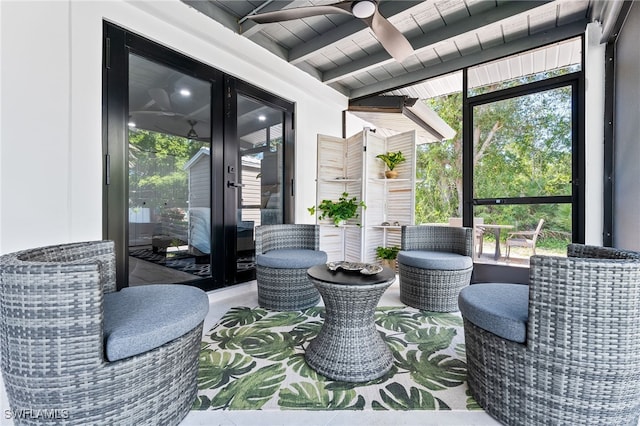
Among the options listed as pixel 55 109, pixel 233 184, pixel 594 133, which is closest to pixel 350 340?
pixel 233 184

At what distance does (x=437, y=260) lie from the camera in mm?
2539

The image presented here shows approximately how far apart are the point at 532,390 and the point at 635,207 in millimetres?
1829

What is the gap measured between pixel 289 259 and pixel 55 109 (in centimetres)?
204

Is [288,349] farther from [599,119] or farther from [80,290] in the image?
[599,119]

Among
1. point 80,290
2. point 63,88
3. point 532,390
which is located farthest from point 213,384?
point 63,88

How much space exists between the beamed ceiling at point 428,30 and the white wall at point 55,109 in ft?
2.32

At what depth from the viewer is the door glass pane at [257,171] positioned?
324cm

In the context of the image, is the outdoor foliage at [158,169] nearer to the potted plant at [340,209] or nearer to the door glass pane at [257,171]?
the door glass pane at [257,171]

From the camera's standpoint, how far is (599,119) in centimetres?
275

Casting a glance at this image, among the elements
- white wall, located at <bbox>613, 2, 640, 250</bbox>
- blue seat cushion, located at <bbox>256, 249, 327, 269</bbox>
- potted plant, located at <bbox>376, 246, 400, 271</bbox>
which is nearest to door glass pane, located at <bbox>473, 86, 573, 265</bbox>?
white wall, located at <bbox>613, 2, 640, 250</bbox>

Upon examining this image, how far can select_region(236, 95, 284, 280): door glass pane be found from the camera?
3.24m

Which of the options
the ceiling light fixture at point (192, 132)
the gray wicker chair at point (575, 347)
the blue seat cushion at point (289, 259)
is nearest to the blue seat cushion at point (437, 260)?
the blue seat cushion at point (289, 259)

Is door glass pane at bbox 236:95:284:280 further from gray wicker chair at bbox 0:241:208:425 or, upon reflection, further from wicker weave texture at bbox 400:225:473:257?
gray wicker chair at bbox 0:241:208:425

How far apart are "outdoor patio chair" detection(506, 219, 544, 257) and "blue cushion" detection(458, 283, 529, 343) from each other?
193cm
